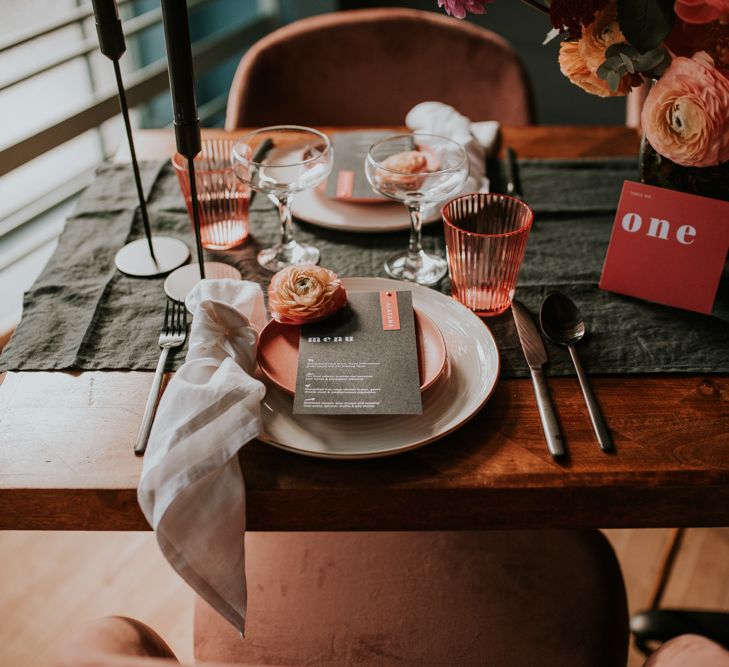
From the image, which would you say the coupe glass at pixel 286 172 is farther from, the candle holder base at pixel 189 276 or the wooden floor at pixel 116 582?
the wooden floor at pixel 116 582

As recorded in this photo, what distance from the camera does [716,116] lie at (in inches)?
28.7

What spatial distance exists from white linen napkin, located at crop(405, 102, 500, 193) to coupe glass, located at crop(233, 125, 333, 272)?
0.78 feet

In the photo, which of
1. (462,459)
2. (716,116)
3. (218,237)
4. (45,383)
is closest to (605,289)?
(716,116)

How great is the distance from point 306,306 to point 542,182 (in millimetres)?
583

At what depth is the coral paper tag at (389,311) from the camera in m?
0.79

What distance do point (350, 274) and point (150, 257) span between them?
0.28 metres

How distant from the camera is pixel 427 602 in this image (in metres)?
0.86

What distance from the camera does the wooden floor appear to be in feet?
4.45

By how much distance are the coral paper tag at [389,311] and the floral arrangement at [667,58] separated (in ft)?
1.10

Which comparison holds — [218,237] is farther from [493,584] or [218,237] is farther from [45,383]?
[493,584]

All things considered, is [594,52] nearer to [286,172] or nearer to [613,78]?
[613,78]

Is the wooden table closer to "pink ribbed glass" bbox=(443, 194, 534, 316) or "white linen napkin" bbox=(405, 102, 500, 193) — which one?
"pink ribbed glass" bbox=(443, 194, 534, 316)

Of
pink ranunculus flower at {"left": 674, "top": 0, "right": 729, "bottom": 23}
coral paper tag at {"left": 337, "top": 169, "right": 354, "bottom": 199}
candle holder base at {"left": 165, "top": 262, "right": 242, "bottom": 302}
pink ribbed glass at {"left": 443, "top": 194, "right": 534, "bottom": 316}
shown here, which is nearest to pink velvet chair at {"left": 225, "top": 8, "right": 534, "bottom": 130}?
coral paper tag at {"left": 337, "top": 169, "right": 354, "bottom": 199}

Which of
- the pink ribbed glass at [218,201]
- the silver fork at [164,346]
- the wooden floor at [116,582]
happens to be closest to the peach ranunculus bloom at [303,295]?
the silver fork at [164,346]
